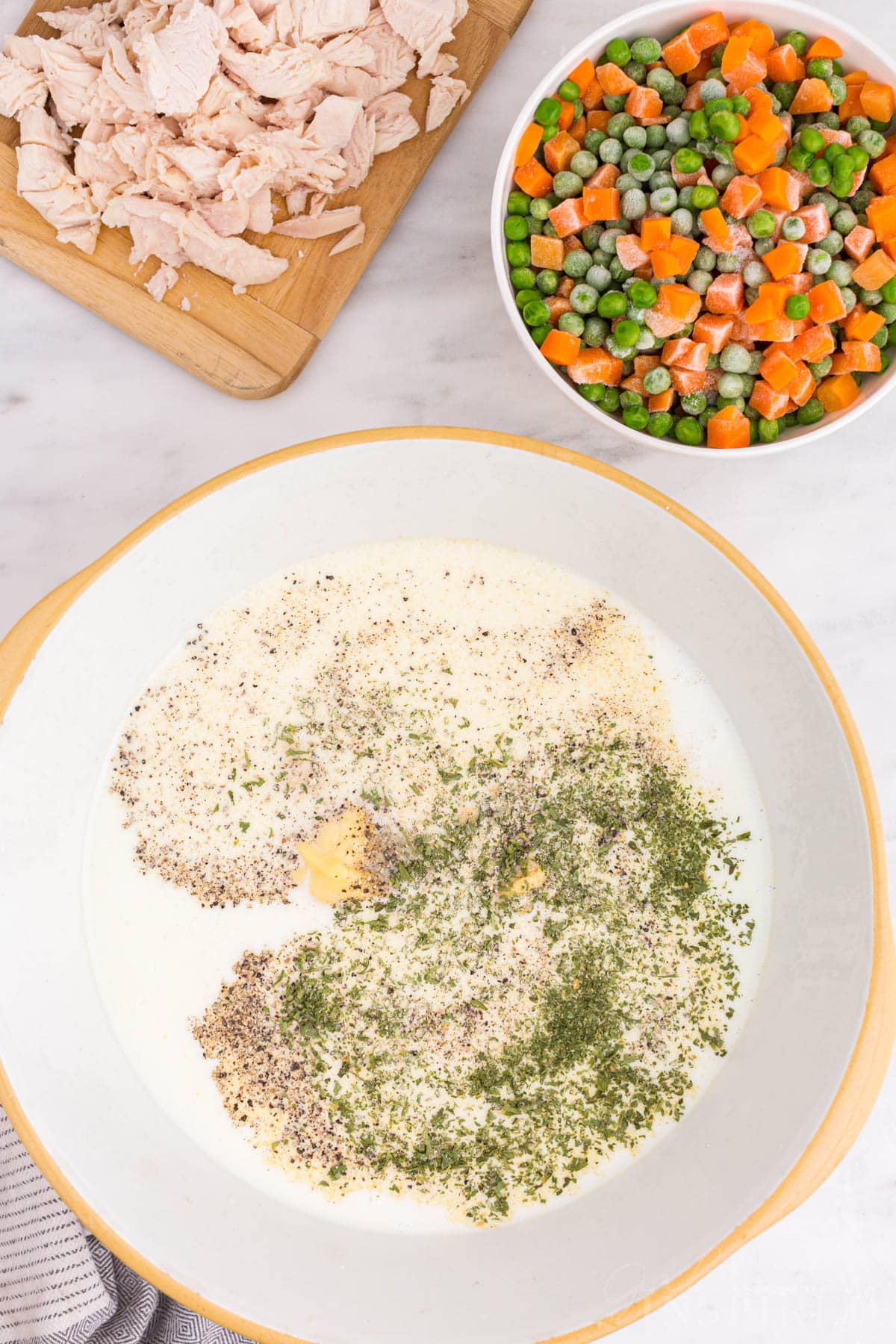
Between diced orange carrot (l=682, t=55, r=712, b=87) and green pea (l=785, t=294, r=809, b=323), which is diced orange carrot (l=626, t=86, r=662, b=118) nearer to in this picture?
diced orange carrot (l=682, t=55, r=712, b=87)

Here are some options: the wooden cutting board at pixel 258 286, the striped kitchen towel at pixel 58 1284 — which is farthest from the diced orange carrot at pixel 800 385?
the striped kitchen towel at pixel 58 1284

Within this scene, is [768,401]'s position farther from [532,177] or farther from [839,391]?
[532,177]

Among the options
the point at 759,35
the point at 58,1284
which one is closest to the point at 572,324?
the point at 759,35

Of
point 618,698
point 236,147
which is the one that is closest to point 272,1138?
point 618,698

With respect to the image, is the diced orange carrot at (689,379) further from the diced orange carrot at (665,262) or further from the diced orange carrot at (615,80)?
the diced orange carrot at (615,80)

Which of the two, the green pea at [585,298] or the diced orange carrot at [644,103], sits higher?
the diced orange carrot at [644,103]

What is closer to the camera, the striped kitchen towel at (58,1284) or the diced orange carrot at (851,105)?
the diced orange carrot at (851,105)

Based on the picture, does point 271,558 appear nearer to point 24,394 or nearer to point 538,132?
point 24,394

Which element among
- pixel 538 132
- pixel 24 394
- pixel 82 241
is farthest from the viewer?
pixel 24 394
